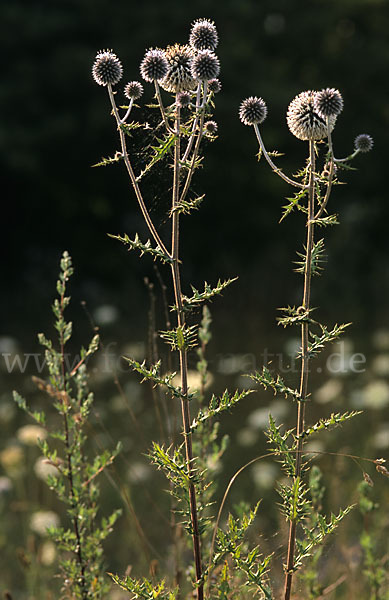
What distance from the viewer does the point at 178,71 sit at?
1.51 m

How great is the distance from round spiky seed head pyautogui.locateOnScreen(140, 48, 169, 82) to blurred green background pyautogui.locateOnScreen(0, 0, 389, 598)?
15.1ft

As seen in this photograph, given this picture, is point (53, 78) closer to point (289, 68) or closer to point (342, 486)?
point (289, 68)

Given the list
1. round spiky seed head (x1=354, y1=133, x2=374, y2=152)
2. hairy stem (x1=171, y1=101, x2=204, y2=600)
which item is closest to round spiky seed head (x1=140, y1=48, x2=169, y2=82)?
hairy stem (x1=171, y1=101, x2=204, y2=600)

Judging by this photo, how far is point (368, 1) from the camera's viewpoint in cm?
885

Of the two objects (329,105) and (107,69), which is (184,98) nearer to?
(107,69)

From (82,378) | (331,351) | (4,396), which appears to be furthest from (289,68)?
(82,378)

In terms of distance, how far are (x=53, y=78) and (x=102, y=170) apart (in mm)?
1160

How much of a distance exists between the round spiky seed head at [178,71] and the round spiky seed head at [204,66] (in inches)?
2.7

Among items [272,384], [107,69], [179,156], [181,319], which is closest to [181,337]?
[181,319]

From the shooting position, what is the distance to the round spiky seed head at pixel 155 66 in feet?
4.69

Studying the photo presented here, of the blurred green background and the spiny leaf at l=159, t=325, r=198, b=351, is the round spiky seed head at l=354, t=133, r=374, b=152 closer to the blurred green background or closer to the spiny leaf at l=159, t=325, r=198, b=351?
the spiny leaf at l=159, t=325, r=198, b=351

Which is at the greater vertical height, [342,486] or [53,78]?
[53,78]

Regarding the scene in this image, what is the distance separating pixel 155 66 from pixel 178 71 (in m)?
0.10

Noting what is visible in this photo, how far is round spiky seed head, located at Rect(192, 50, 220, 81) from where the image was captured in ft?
4.58
